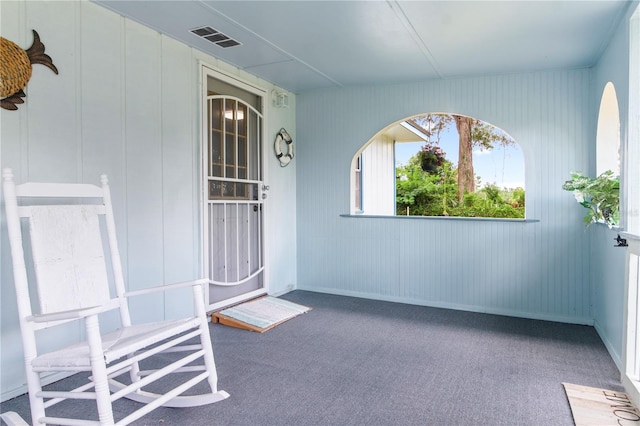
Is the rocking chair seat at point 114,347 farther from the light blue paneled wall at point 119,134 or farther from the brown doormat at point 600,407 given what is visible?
the brown doormat at point 600,407

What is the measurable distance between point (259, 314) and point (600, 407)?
102 inches

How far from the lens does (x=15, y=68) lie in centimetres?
227

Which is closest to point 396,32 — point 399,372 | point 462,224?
point 462,224

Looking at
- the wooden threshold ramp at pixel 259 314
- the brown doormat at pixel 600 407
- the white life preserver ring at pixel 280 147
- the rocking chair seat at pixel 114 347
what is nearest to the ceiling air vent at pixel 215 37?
the white life preserver ring at pixel 280 147

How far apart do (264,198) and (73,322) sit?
7.50 ft

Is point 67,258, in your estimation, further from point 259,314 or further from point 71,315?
point 259,314

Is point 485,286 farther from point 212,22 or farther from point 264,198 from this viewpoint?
point 212,22

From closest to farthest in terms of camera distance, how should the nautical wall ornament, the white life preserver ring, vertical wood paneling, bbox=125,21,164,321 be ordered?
the nautical wall ornament, vertical wood paneling, bbox=125,21,164,321, the white life preserver ring

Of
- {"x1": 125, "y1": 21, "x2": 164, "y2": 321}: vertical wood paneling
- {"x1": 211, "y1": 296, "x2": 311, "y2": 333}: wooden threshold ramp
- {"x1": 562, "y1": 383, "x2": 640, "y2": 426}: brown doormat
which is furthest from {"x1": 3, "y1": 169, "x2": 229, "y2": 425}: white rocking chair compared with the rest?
{"x1": 562, "y1": 383, "x2": 640, "y2": 426}: brown doormat

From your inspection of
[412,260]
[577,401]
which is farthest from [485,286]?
[577,401]

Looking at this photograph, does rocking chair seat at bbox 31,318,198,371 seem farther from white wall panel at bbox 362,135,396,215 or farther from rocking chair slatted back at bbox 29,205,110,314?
white wall panel at bbox 362,135,396,215

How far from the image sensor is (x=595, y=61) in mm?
3498

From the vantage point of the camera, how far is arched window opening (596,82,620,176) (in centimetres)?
340

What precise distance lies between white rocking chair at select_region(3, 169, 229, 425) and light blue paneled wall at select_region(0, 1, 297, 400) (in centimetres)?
25
